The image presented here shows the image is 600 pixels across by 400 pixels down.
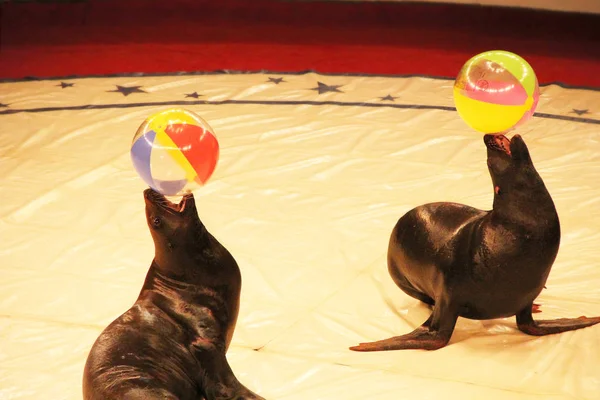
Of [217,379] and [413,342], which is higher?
[217,379]

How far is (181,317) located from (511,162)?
1.09 m

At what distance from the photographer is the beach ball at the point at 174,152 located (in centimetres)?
224

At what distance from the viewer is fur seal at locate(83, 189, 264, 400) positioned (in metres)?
2.33

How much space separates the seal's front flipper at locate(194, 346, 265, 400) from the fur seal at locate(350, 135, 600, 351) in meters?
0.67

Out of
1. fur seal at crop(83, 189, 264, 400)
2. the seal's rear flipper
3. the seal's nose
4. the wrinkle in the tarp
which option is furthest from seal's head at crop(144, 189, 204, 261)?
the seal's nose

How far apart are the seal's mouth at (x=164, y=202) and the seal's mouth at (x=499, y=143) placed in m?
0.97

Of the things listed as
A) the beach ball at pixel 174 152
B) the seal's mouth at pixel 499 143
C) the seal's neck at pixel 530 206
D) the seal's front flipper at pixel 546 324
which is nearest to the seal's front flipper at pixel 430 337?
the seal's front flipper at pixel 546 324

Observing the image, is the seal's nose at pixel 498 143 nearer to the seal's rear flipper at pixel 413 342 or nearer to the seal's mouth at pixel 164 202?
the seal's rear flipper at pixel 413 342

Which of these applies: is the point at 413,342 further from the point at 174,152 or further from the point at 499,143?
the point at 174,152

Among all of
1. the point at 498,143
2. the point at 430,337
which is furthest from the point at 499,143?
the point at 430,337

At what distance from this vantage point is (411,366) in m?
2.86

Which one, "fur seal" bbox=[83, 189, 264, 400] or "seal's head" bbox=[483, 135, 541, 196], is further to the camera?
"seal's head" bbox=[483, 135, 541, 196]

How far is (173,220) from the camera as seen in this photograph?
239cm

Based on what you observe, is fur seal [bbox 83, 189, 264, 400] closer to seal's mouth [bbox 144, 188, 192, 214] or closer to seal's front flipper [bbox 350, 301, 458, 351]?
seal's mouth [bbox 144, 188, 192, 214]
